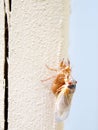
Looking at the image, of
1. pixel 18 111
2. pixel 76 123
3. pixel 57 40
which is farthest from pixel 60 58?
pixel 76 123

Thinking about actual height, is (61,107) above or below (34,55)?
below

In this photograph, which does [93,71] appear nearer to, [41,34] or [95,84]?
[95,84]

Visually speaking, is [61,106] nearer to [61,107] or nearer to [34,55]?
[61,107]

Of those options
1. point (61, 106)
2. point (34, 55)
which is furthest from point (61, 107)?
point (34, 55)

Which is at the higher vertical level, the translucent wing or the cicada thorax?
the cicada thorax
